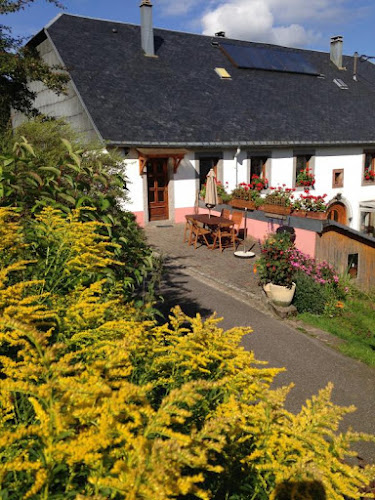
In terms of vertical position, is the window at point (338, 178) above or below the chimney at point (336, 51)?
below

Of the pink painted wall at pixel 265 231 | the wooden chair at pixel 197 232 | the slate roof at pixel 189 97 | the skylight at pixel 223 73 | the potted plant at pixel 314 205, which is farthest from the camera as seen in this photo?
the skylight at pixel 223 73

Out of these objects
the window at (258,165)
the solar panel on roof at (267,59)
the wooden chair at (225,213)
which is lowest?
the wooden chair at (225,213)

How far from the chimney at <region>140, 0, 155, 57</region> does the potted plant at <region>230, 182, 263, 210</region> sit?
8.23m

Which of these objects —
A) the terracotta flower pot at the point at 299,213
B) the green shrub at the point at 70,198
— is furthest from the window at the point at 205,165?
the green shrub at the point at 70,198

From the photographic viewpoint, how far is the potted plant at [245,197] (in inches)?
534

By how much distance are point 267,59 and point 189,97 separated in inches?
278

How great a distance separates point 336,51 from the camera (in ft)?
83.0

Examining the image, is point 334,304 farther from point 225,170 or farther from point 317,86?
point 317,86

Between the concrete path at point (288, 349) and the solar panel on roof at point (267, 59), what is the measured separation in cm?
1480

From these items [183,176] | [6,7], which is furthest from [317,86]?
[6,7]

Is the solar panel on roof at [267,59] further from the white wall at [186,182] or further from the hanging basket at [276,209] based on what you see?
the hanging basket at [276,209]

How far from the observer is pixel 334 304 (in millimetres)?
8781

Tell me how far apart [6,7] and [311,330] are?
8.27m

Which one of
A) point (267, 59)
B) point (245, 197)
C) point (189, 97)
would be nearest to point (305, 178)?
point (245, 197)
